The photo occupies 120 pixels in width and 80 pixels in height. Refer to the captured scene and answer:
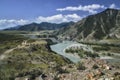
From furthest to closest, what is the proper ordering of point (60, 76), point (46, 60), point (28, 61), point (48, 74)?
point (46, 60) → point (28, 61) → point (48, 74) → point (60, 76)

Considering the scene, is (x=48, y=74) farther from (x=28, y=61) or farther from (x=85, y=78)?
(x=28, y=61)

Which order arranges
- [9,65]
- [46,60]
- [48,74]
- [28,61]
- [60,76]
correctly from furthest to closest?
[46,60]
[28,61]
[9,65]
[48,74]
[60,76]

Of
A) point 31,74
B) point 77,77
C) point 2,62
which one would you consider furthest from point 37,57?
point 77,77

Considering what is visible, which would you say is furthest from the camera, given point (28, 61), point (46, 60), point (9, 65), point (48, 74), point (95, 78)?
point (46, 60)

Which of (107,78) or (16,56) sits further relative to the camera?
(16,56)

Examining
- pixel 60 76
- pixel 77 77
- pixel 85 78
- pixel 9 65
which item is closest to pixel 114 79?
pixel 85 78

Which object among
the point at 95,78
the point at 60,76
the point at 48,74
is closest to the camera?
the point at 95,78

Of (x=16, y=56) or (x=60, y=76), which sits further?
(x=16, y=56)

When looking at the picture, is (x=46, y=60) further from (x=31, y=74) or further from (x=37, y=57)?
(x=31, y=74)
